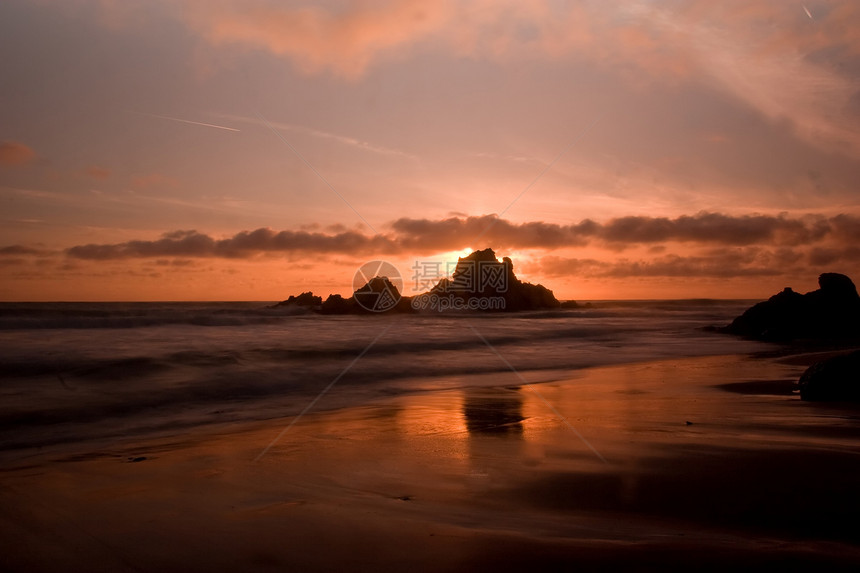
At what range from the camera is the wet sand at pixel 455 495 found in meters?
2.81

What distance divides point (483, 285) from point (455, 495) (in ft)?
183

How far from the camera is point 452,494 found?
12.5 ft

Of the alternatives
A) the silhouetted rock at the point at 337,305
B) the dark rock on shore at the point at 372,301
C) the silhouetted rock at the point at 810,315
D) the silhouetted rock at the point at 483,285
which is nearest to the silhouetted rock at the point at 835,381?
the silhouetted rock at the point at 810,315

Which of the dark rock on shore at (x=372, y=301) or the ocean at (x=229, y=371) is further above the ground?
the dark rock on shore at (x=372, y=301)

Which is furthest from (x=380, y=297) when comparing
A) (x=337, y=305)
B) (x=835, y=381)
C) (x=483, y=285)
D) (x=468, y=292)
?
(x=835, y=381)

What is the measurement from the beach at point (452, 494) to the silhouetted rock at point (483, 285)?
2023 inches

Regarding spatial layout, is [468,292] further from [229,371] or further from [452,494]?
[452,494]

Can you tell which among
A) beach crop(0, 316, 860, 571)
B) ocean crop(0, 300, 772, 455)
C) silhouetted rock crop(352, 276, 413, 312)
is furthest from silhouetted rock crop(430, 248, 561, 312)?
beach crop(0, 316, 860, 571)

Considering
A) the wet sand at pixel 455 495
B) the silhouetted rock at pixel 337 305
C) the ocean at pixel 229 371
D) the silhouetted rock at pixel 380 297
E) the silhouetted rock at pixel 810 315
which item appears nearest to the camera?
the wet sand at pixel 455 495

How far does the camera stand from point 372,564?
8.91 ft

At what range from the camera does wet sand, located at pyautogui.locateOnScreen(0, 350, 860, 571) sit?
281cm

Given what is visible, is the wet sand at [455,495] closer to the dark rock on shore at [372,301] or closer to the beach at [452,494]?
the beach at [452,494]

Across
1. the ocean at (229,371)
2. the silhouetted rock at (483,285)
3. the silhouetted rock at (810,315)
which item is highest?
the silhouetted rock at (483,285)

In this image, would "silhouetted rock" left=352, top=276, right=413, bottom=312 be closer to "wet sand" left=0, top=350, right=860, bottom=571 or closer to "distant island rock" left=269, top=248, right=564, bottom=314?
"distant island rock" left=269, top=248, right=564, bottom=314
